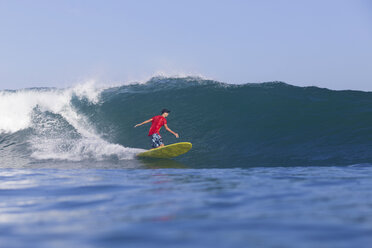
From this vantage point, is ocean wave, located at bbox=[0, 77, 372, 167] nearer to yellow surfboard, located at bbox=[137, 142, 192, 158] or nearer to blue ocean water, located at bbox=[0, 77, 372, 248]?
blue ocean water, located at bbox=[0, 77, 372, 248]

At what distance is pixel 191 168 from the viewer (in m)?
9.04

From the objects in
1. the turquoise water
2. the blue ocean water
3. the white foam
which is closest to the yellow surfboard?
the blue ocean water

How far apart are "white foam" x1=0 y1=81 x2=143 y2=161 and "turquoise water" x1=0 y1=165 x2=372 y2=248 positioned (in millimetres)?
5666

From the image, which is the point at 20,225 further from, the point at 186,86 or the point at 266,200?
the point at 186,86

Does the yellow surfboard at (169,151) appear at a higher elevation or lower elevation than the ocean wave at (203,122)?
lower

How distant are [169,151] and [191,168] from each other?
4.96 ft

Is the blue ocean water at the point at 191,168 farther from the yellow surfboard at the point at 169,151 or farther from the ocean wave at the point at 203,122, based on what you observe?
the yellow surfboard at the point at 169,151

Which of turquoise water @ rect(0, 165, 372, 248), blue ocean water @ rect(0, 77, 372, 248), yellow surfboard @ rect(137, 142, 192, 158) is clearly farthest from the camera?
yellow surfboard @ rect(137, 142, 192, 158)

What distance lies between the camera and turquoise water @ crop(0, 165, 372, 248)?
2871 millimetres

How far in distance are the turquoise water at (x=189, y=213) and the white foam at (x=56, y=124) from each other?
18.6 feet

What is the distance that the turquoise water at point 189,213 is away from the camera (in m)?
2.87

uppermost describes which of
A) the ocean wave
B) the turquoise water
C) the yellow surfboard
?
the ocean wave

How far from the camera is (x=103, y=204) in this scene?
14.5 ft

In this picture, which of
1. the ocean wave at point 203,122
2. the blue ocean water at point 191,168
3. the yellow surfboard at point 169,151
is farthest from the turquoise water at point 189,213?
the ocean wave at point 203,122
